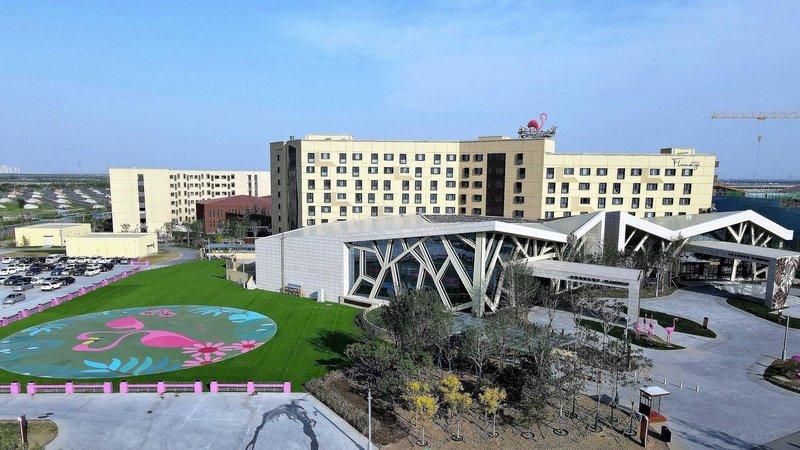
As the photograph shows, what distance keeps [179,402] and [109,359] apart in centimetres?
1057

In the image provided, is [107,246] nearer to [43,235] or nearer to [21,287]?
[21,287]

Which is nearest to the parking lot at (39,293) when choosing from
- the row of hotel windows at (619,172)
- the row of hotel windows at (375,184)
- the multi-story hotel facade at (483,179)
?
the multi-story hotel facade at (483,179)

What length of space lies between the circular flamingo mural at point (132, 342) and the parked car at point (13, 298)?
38.6 feet

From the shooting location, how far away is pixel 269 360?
35406 mm

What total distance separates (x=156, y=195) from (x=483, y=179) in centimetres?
8344

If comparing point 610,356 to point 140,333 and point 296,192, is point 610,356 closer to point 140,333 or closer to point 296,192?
point 140,333

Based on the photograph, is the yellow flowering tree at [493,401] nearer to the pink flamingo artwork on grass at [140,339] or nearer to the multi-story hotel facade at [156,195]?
the pink flamingo artwork on grass at [140,339]

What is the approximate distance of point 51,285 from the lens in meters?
57.2

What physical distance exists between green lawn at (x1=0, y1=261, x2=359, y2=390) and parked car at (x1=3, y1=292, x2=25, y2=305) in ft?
19.4

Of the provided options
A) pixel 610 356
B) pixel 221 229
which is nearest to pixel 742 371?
pixel 610 356

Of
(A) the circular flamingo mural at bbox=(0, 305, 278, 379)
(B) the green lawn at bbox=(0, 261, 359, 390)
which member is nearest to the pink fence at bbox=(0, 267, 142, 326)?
(B) the green lawn at bbox=(0, 261, 359, 390)

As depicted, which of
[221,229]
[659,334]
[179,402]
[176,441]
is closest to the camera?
[176,441]

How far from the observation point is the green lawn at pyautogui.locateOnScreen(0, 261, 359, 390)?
32.9 metres

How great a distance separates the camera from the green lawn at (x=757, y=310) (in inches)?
1766
